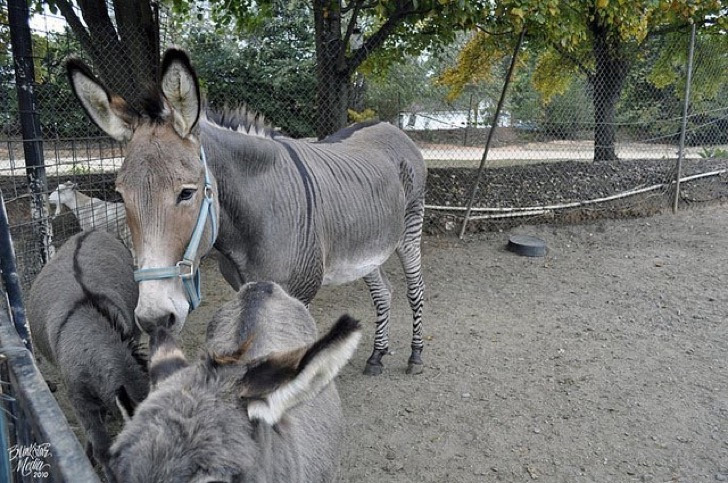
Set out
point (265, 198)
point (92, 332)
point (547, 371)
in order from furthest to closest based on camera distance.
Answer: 1. point (547, 371)
2. point (265, 198)
3. point (92, 332)

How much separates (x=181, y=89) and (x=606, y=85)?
10197 millimetres

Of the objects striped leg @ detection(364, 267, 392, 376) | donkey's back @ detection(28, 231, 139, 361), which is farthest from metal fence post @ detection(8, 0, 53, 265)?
striped leg @ detection(364, 267, 392, 376)

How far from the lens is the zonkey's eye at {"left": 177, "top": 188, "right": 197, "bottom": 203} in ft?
7.93

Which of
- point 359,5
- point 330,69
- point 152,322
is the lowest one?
point 152,322

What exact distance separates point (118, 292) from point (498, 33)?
6.57 metres

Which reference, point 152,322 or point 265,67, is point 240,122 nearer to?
point 152,322

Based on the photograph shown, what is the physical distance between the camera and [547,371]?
4.60 meters

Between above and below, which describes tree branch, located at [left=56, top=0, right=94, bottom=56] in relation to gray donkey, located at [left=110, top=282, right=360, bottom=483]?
above

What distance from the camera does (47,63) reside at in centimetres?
543

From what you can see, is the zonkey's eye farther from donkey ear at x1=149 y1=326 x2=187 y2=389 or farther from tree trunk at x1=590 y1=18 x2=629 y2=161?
tree trunk at x1=590 y1=18 x2=629 y2=161

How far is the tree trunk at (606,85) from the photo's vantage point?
400 inches

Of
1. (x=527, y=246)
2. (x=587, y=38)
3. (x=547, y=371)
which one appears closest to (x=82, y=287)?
(x=547, y=371)

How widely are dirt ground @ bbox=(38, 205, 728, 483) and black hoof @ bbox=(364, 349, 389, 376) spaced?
78 millimetres

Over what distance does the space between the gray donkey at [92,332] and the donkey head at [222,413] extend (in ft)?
2.64
